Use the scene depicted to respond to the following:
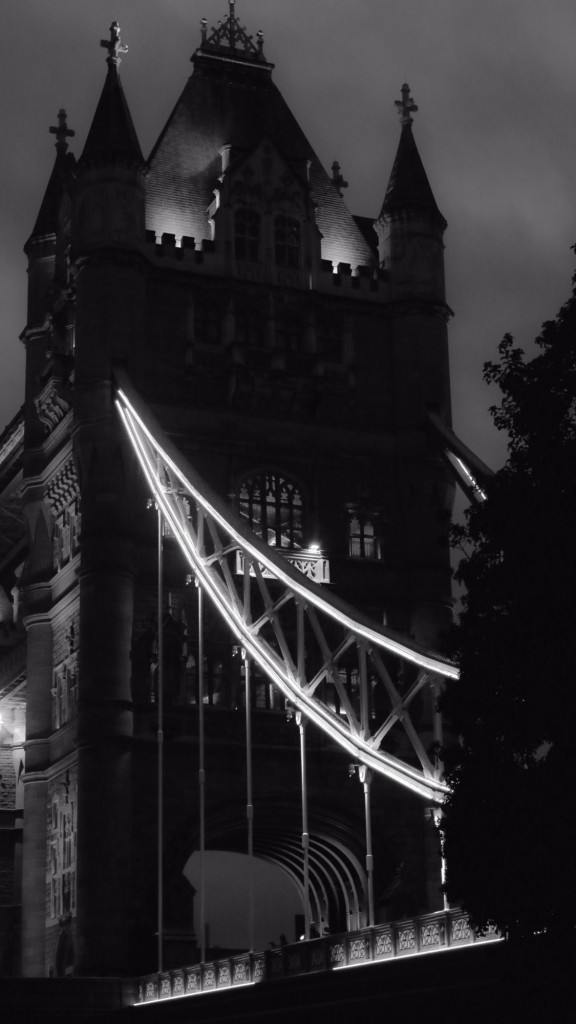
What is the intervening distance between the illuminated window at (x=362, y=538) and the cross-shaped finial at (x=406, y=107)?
12559 mm

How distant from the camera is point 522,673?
26984mm

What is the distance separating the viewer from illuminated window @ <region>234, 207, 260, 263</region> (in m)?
55.8

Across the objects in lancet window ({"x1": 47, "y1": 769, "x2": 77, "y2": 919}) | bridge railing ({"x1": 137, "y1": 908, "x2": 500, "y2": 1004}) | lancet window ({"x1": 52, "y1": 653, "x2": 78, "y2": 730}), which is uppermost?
lancet window ({"x1": 52, "y1": 653, "x2": 78, "y2": 730})

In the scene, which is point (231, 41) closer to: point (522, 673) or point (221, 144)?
point (221, 144)

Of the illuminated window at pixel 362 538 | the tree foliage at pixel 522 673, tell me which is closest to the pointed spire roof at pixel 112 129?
the illuminated window at pixel 362 538

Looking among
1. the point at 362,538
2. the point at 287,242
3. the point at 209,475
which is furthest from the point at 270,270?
the point at 362,538

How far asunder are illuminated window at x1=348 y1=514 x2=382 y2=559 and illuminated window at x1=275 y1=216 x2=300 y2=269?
25.2 ft

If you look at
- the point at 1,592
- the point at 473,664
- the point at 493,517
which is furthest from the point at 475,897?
the point at 1,592

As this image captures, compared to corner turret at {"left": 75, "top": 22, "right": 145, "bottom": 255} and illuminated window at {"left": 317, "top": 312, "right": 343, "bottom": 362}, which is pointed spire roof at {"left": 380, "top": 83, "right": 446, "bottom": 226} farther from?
corner turret at {"left": 75, "top": 22, "right": 145, "bottom": 255}

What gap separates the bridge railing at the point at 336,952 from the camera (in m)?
32.7

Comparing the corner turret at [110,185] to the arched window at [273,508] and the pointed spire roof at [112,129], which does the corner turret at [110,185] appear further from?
the arched window at [273,508]

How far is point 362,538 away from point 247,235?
9339 millimetres

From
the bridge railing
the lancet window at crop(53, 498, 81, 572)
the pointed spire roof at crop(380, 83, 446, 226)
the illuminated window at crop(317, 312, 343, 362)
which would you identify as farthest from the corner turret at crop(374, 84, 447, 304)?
the bridge railing

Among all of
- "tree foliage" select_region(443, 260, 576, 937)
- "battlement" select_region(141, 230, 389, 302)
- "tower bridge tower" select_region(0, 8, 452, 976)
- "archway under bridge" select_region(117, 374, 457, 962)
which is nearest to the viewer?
"tree foliage" select_region(443, 260, 576, 937)
